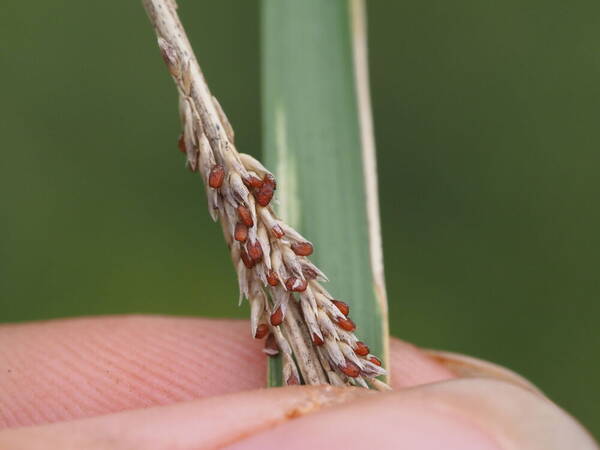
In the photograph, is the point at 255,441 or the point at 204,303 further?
the point at 204,303

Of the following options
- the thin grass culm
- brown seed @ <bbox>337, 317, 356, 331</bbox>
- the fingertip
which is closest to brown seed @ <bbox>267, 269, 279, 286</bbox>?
the thin grass culm

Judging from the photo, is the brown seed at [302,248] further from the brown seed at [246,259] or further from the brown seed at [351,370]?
the brown seed at [351,370]

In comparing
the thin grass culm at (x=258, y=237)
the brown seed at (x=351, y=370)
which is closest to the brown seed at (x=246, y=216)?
the thin grass culm at (x=258, y=237)

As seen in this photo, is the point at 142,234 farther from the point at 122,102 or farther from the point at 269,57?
the point at 269,57

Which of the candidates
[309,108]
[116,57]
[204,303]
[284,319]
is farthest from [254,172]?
[116,57]

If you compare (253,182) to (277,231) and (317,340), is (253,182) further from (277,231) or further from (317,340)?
(317,340)

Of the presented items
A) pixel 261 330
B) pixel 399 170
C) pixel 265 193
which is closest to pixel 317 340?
pixel 261 330
